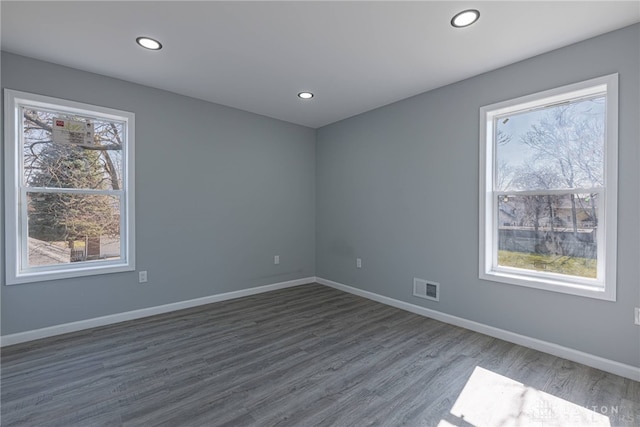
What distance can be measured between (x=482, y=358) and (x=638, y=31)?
2692mm

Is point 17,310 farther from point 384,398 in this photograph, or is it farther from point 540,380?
point 540,380

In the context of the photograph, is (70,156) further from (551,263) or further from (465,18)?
(551,263)

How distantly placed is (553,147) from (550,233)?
76 cm

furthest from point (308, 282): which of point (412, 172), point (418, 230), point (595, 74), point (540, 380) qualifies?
point (595, 74)

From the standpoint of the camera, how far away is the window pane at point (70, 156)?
2713 millimetres

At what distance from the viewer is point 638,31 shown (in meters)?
2.06

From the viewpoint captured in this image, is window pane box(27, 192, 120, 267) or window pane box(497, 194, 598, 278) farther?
window pane box(27, 192, 120, 267)

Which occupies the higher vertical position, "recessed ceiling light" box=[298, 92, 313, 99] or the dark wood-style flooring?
"recessed ceiling light" box=[298, 92, 313, 99]

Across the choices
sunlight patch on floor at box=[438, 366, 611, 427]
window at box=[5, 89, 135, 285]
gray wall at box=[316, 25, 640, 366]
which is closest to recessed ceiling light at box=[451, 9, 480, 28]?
gray wall at box=[316, 25, 640, 366]

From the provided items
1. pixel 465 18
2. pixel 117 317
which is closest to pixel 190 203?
pixel 117 317

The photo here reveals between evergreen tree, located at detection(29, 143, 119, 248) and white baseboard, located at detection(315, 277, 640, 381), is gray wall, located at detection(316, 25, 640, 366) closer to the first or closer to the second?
white baseboard, located at detection(315, 277, 640, 381)

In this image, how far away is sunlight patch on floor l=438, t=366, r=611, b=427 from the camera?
1.68 meters

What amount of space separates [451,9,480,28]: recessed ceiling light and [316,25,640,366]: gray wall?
0.92 meters

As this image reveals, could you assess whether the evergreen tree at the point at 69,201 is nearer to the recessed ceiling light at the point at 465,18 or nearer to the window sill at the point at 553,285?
the recessed ceiling light at the point at 465,18
